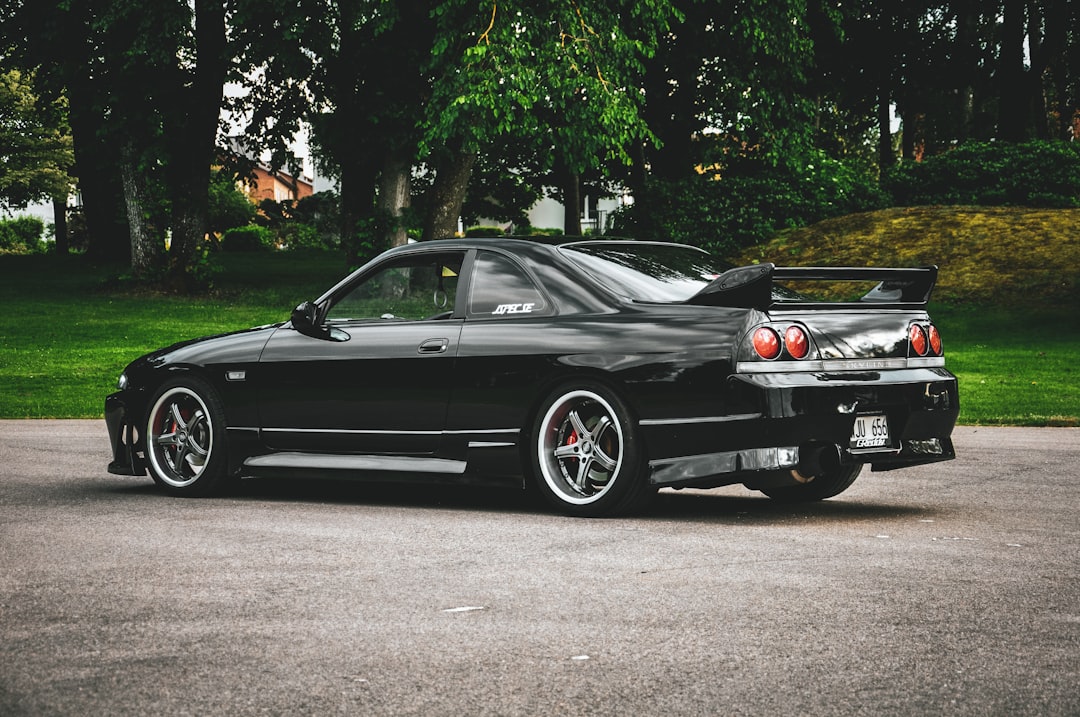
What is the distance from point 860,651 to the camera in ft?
14.9

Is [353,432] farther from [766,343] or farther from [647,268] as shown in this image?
[766,343]

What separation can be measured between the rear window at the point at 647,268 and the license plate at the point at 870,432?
107 centimetres

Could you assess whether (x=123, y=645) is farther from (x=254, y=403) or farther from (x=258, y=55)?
(x=258, y=55)

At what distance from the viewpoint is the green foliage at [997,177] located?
27.7 metres

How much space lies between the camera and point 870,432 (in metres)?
7.16

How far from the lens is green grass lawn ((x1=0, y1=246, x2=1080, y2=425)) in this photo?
15.1m

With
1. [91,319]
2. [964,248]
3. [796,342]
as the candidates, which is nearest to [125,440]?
[796,342]

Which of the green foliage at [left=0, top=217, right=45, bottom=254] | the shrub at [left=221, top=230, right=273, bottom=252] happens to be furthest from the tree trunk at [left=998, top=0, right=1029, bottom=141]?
the green foliage at [left=0, top=217, right=45, bottom=254]

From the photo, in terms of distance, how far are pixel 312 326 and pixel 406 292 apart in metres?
0.57

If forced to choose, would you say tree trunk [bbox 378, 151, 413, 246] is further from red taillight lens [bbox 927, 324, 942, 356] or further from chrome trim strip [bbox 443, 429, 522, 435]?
red taillight lens [bbox 927, 324, 942, 356]

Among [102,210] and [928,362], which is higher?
[102,210]

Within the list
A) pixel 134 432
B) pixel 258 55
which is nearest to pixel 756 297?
pixel 134 432

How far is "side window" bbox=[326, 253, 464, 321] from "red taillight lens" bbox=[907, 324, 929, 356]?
2.44 metres

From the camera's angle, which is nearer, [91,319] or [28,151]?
[91,319]
